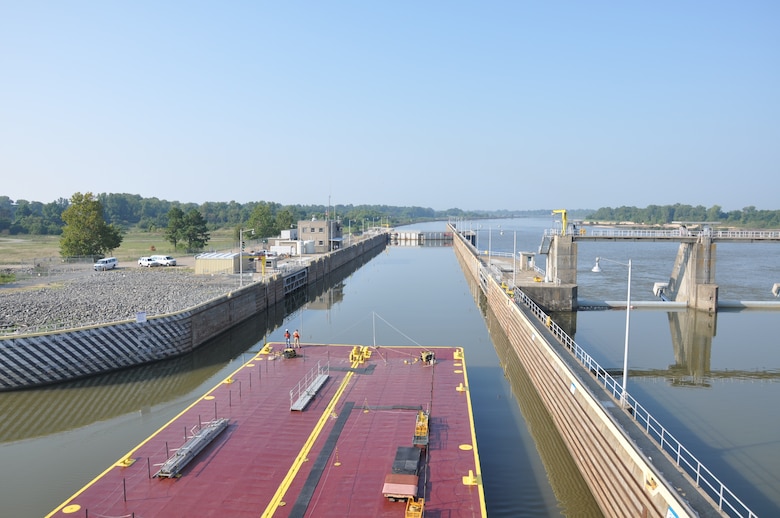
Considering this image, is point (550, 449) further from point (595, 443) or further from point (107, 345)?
point (107, 345)

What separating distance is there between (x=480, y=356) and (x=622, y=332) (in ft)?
45.8

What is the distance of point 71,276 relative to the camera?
181 ft

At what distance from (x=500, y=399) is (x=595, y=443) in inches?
422

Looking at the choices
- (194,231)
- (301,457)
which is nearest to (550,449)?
(301,457)

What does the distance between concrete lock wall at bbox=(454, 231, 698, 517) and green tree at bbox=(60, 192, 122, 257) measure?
59.6m

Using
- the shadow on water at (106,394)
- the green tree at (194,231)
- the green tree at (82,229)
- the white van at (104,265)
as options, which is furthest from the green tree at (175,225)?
the shadow on water at (106,394)

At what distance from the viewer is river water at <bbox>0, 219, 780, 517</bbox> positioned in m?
19.6

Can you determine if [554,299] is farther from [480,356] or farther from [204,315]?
[204,315]

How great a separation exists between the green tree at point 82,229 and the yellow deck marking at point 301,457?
58390 millimetres

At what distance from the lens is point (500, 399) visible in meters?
28.8

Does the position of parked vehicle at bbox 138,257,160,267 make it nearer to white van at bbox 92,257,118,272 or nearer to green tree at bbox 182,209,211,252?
white van at bbox 92,257,118,272

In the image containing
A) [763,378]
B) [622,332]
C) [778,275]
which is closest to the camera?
[763,378]

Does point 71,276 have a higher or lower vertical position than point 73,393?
higher

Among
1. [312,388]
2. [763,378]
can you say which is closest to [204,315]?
[312,388]
